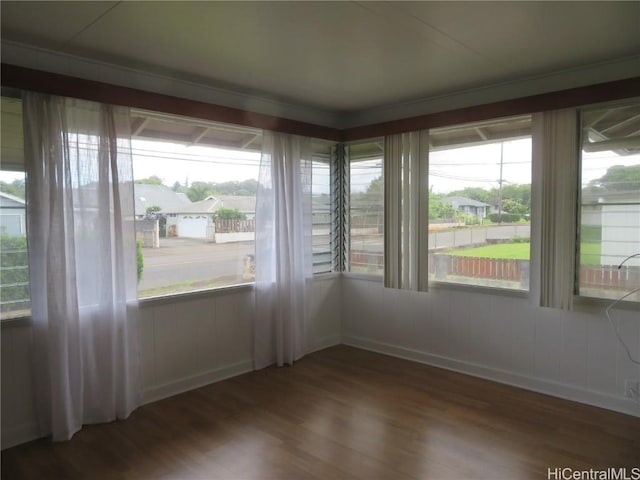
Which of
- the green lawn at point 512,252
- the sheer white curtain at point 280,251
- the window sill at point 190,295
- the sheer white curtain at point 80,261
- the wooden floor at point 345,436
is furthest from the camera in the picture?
the sheer white curtain at point 280,251

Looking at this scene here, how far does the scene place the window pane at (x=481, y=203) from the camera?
348 cm

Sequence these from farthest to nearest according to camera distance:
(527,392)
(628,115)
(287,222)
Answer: (287,222), (527,392), (628,115)

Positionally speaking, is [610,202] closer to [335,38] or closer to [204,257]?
[335,38]

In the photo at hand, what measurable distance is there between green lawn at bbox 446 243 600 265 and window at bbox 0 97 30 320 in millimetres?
3248

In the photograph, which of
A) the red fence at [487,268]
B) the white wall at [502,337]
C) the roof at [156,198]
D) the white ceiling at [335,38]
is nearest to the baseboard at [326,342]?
the white wall at [502,337]

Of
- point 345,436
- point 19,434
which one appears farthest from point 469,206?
point 19,434

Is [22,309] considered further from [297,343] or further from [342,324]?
[342,324]

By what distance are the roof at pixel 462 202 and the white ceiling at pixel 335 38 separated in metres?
0.97

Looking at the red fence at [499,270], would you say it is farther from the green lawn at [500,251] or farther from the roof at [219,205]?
the roof at [219,205]

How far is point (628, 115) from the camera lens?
9.76ft

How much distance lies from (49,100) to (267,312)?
2.31 meters

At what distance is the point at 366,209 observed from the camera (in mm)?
4496

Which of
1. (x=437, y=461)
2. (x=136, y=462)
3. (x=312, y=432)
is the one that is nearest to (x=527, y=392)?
(x=437, y=461)

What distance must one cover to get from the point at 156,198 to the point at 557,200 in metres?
3.02
